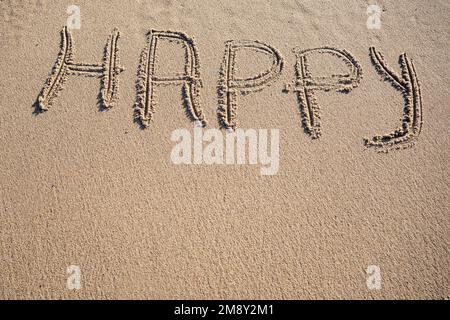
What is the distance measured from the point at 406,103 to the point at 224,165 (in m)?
1.71

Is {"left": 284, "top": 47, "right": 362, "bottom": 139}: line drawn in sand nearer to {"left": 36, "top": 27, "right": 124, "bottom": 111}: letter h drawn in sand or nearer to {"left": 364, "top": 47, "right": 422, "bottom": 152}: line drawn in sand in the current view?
{"left": 364, "top": 47, "right": 422, "bottom": 152}: line drawn in sand

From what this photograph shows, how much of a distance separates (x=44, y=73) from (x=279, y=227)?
2550 mm

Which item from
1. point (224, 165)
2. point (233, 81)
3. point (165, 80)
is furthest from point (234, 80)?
point (224, 165)

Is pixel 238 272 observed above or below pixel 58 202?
below

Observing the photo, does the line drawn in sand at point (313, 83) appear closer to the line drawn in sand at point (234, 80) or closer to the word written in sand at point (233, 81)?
the word written in sand at point (233, 81)

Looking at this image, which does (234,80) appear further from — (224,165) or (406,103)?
(406,103)

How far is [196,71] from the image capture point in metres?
3.58

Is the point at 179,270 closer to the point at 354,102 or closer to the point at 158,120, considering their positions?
the point at 158,120

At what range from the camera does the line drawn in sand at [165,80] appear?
3.31 m

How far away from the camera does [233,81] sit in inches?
139

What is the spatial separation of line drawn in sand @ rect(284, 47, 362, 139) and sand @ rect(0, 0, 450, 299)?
2cm

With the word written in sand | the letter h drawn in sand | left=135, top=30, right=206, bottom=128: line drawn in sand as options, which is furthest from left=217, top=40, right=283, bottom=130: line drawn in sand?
the letter h drawn in sand

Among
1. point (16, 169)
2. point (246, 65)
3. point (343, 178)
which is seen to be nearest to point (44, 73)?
point (16, 169)

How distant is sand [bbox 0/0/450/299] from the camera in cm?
256
